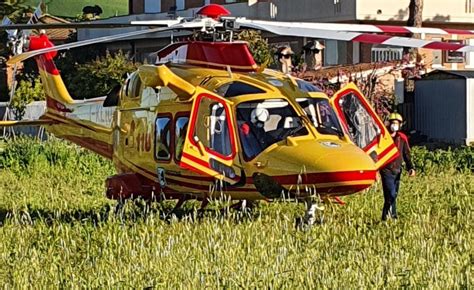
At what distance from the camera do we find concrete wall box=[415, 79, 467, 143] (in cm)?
3058

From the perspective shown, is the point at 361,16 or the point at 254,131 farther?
the point at 361,16

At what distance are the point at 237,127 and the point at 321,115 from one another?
1058mm

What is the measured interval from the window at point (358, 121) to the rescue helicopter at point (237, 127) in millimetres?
13

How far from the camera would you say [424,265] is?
327 inches

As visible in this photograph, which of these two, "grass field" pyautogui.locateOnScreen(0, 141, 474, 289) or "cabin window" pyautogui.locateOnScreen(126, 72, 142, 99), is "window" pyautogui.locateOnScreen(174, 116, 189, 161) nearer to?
"grass field" pyautogui.locateOnScreen(0, 141, 474, 289)

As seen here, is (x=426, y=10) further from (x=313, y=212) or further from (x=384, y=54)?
(x=313, y=212)

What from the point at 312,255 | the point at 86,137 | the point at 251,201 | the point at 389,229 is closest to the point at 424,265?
the point at 312,255

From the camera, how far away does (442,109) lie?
31.3 metres

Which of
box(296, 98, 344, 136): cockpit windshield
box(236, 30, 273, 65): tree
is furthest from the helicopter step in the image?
box(236, 30, 273, 65): tree

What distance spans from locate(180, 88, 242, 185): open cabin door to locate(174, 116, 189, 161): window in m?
0.16

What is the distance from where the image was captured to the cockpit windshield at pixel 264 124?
40.9 feet

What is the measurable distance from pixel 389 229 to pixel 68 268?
392cm

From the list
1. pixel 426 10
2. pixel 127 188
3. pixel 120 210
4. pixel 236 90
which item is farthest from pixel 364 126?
pixel 426 10

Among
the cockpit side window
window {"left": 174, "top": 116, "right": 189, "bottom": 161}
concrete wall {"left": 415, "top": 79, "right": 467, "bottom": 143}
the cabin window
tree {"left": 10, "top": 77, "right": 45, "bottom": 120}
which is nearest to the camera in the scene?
the cockpit side window
